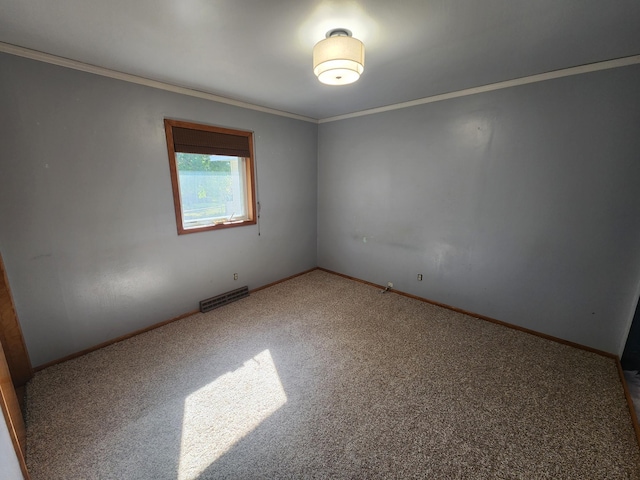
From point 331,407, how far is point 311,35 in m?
2.46

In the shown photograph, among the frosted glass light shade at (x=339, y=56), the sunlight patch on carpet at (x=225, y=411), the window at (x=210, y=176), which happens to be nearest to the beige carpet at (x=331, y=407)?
the sunlight patch on carpet at (x=225, y=411)

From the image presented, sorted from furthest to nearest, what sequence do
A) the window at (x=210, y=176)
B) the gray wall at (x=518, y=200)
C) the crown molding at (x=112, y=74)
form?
1. the window at (x=210, y=176)
2. the gray wall at (x=518, y=200)
3. the crown molding at (x=112, y=74)

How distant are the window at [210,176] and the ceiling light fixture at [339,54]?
5.75 ft

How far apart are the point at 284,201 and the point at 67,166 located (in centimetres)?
231

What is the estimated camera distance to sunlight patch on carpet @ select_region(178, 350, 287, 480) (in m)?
1.48

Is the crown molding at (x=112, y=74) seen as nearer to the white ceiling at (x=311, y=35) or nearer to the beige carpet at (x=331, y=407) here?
the white ceiling at (x=311, y=35)

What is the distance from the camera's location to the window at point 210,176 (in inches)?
107

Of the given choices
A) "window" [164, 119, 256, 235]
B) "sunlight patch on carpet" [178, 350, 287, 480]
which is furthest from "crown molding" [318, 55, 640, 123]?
"sunlight patch on carpet" [178, 350, 287, 480]

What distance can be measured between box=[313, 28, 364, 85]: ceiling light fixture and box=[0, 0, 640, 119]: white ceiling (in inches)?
3.5

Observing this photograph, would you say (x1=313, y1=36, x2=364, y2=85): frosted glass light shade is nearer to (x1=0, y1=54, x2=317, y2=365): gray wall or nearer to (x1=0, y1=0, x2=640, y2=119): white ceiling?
(x1=0, y1=0, x2=640, y2=119): white ceiling

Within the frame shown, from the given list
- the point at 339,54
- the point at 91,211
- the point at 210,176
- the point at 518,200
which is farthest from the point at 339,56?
the point at 91,211

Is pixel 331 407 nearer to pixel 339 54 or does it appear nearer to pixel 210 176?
pixel 339 54

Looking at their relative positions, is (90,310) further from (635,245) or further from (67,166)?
(635,245)

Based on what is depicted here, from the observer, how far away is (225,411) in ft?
5.79
